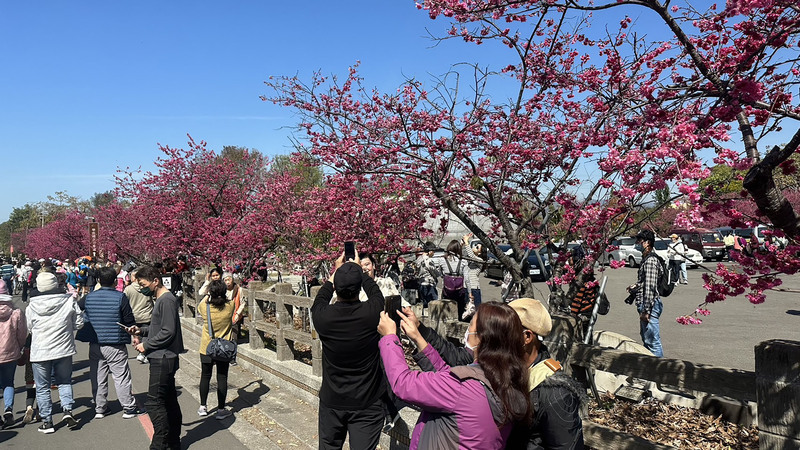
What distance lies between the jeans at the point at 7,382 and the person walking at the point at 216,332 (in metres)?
2.37

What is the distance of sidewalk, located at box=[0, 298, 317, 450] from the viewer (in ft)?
19.5

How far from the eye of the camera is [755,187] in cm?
279

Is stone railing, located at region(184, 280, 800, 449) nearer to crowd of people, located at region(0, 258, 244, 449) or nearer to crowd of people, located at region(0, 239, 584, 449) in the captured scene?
crowd of people, located at region(0, 239, 584, 449)

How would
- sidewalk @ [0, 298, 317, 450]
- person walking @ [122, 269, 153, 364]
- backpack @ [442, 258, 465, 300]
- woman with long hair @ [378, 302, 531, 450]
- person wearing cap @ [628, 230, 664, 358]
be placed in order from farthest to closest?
backpack @ [442, 258, 465, 300] < person walking @ [122, 269, 153, 364] < person wearing cap @ [628, 230, 664, 358] < sidewalk @ [0, 298, 317, 450] < woman with long hair @ [378, 302, 531, 450]

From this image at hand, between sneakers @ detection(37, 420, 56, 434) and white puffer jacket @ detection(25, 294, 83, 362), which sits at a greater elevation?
white puffer jacket @ detection(25, 294, 83, 362)

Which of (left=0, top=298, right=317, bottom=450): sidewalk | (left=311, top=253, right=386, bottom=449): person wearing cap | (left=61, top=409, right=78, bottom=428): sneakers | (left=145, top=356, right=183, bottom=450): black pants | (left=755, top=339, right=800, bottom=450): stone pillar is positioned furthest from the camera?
(left=61, top=409, right=78, bottom=428): sneakers

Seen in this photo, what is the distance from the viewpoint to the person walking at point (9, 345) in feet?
21.8

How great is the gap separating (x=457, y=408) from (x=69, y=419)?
242 inches

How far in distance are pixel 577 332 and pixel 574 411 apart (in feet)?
5.28

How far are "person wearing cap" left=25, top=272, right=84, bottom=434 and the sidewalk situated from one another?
0.30m

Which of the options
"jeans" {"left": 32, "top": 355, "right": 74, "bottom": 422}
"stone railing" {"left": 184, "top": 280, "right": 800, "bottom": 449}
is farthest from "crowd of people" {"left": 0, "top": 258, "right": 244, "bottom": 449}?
"stone railing" {"left": 184, "top": 280, "right": 800, "bottom": 449}

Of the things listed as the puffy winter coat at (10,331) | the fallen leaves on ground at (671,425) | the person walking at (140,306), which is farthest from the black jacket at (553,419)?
the person walking at (140,306)

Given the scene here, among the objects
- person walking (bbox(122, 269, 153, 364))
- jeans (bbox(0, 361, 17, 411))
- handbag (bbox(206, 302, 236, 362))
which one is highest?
person walking (bbox(122, 269, 153, 364))

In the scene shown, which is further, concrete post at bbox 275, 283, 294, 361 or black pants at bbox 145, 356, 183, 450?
concrete post at bbox 275, 283, 294, 361
